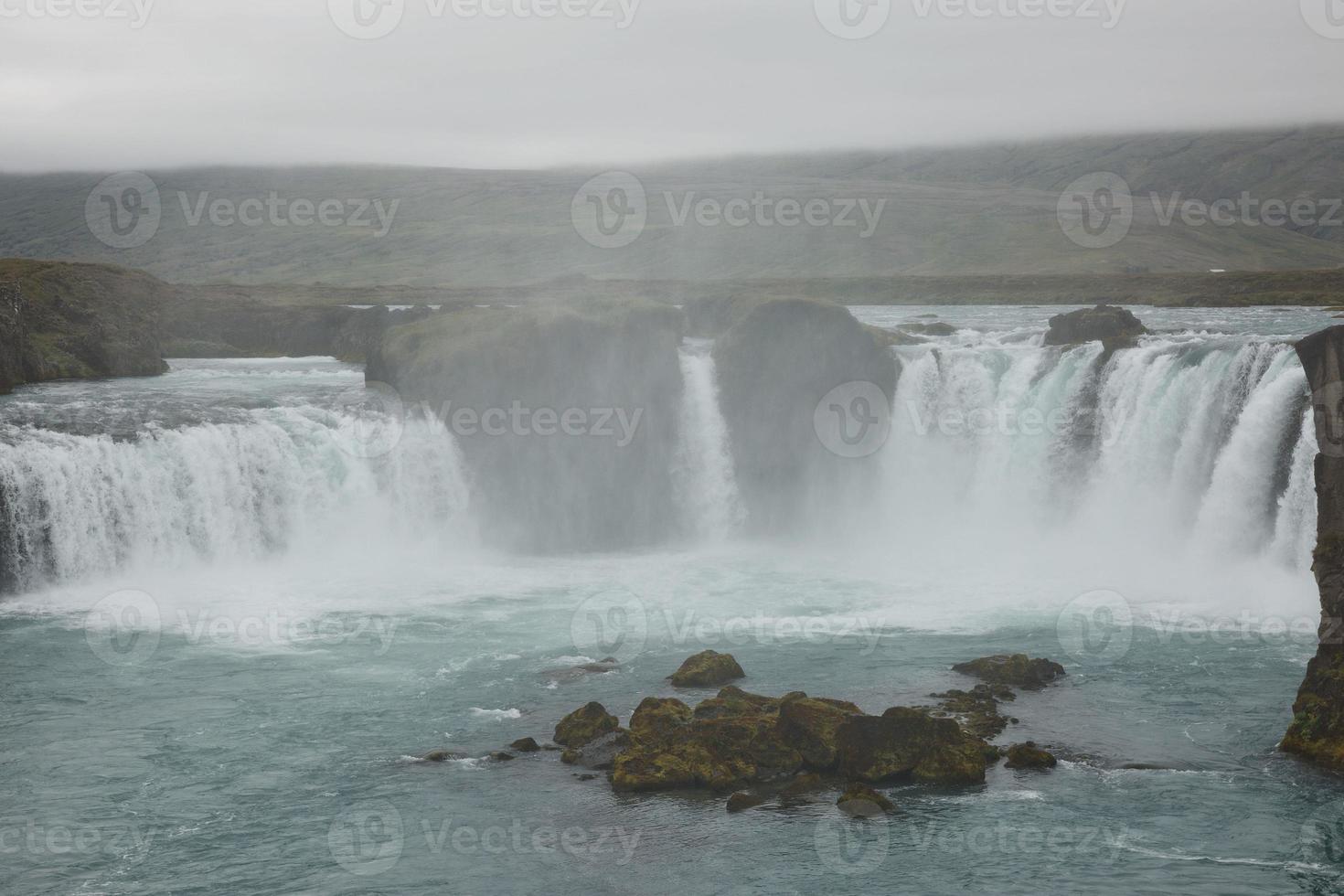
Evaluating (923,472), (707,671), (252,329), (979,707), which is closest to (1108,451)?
(923,472)

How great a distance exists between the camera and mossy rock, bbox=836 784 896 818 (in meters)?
25.9

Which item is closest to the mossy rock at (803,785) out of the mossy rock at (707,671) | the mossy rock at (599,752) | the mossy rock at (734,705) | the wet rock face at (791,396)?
the mossy rock at (734,705)

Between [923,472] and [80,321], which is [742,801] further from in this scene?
[80,321]

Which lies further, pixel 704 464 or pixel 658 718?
pixel 704 464

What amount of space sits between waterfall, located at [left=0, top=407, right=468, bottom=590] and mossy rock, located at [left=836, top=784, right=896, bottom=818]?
2938cm

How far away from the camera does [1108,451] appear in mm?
52281

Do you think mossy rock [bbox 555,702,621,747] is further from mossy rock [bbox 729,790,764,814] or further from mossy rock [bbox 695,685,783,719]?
mossy rock [bbox 729,790,764,814]

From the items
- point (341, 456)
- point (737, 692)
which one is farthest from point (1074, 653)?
point (341, 456)

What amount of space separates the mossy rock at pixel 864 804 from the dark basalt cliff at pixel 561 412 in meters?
30.0

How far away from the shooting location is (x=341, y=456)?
52562mm

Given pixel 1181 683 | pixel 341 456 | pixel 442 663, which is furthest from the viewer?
pixel 341 456

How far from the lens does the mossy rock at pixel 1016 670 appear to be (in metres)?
34.0

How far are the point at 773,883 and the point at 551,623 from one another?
1921 centimetres

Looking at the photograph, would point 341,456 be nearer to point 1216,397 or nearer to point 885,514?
point 885,514
